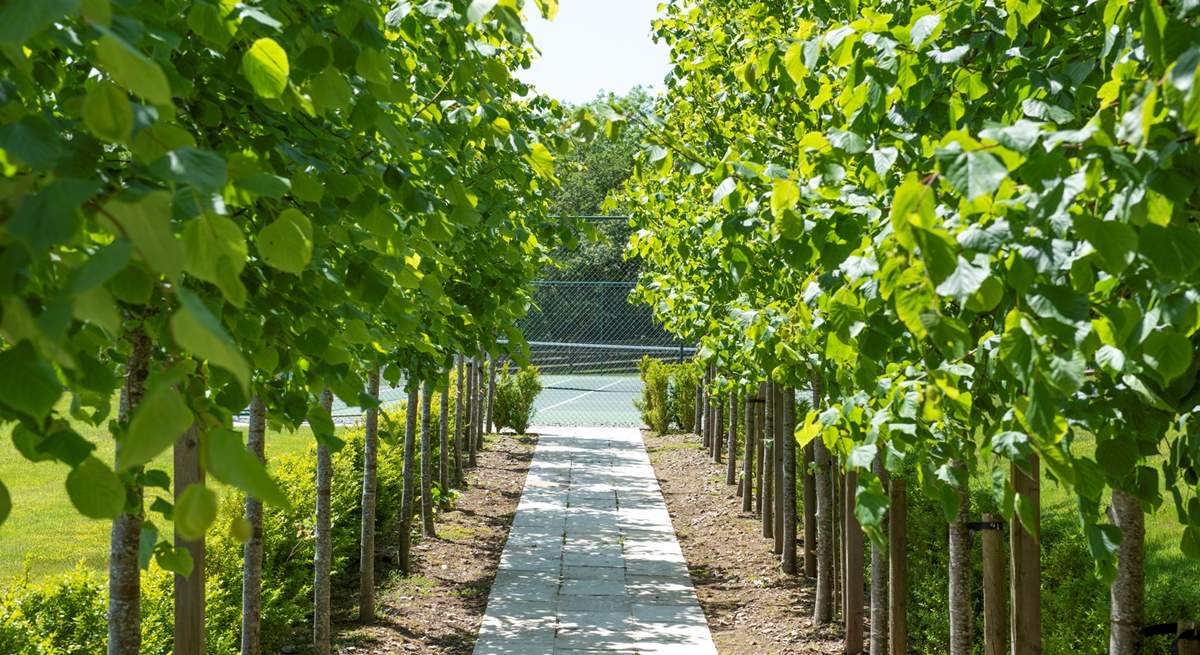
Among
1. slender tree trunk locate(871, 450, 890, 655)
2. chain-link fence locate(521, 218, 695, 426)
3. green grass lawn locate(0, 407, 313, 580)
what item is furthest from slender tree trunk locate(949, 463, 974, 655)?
chain-link fence locate(521, 218, 695, 426)

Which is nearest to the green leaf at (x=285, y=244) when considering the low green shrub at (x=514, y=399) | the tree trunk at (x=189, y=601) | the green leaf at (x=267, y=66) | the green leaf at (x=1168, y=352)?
the green leaf at (x=267, y=66)

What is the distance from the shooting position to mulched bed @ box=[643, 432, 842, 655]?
7.05 meters

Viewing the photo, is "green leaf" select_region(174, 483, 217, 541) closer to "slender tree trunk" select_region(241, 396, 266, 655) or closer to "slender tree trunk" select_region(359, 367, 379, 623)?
"slender tree trunk" select_region(241, 396, 266, 655)

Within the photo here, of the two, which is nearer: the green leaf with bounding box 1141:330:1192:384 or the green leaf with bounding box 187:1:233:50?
the green leaf with bounding box 1141:330:1192:384

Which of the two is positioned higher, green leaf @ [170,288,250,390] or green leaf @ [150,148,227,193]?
green leaf @ [150,148,227,193]

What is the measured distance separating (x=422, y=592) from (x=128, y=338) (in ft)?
18.7

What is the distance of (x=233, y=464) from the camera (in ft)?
3.48

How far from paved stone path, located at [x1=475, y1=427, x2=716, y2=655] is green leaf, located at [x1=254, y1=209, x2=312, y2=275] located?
18.3 feet

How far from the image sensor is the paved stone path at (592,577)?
712 centimetres

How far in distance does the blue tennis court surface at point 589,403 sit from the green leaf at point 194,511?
19427 mm

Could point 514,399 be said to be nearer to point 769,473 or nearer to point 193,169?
point 769,473

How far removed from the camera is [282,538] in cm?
684

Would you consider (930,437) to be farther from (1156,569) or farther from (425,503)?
(425,503)

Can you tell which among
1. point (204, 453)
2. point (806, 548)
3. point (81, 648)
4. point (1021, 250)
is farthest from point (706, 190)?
point (204, 453)
